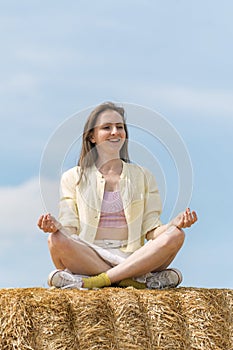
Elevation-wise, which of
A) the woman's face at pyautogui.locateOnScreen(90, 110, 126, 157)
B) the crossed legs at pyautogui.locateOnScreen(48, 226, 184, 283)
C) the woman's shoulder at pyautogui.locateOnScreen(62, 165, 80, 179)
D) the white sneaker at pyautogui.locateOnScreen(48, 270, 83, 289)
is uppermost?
the woman's face at pyautogui.locateOnScreen(90, 110, 126, 157)

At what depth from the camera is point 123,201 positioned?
417 centimetres

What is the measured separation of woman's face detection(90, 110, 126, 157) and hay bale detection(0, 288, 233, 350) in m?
0.79

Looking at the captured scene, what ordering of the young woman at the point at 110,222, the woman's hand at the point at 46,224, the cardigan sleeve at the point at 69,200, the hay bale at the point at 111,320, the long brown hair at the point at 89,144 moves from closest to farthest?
the hay bale at the point at 111,320 < the woman's hand at the point at 46,224 < the young woman at the point at 110,222 < the cardigan sleeve at the point at 69,200 < the long brown hair at the point at 89,144

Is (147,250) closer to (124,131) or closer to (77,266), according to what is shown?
(77,266)

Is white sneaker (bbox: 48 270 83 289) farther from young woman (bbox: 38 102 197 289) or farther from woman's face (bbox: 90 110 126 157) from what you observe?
woman's face (bbox: 90 110 126 157)

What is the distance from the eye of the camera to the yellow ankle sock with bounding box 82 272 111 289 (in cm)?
394

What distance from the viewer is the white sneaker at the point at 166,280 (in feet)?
13.4

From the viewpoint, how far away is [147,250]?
13.2ft

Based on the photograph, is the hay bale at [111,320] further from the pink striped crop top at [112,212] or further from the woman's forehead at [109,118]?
the woman's forehead at [109,118]

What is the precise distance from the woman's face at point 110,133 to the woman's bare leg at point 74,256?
0.49 meters

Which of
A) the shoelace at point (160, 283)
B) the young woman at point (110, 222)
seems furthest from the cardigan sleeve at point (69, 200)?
the shoelace at point (160, 283)

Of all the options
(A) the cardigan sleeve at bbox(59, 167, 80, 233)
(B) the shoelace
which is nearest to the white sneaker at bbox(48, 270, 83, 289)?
(A) the cardigan sleeve at bbox(59, 167, 80, 233)

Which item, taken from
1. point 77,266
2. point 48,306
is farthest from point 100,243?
point 48,306

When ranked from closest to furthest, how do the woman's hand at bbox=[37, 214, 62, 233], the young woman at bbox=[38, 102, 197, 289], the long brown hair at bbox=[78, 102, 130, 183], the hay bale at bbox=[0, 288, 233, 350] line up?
the hay bale at bbox=[0, 288, 233, 350] → the woman's hand at bbox=[37, 214, 62, 233] → the young woman at bbox=[38, 102, 197, 289] → the long brown hair at bbox=[78, 102, 130, 183]
